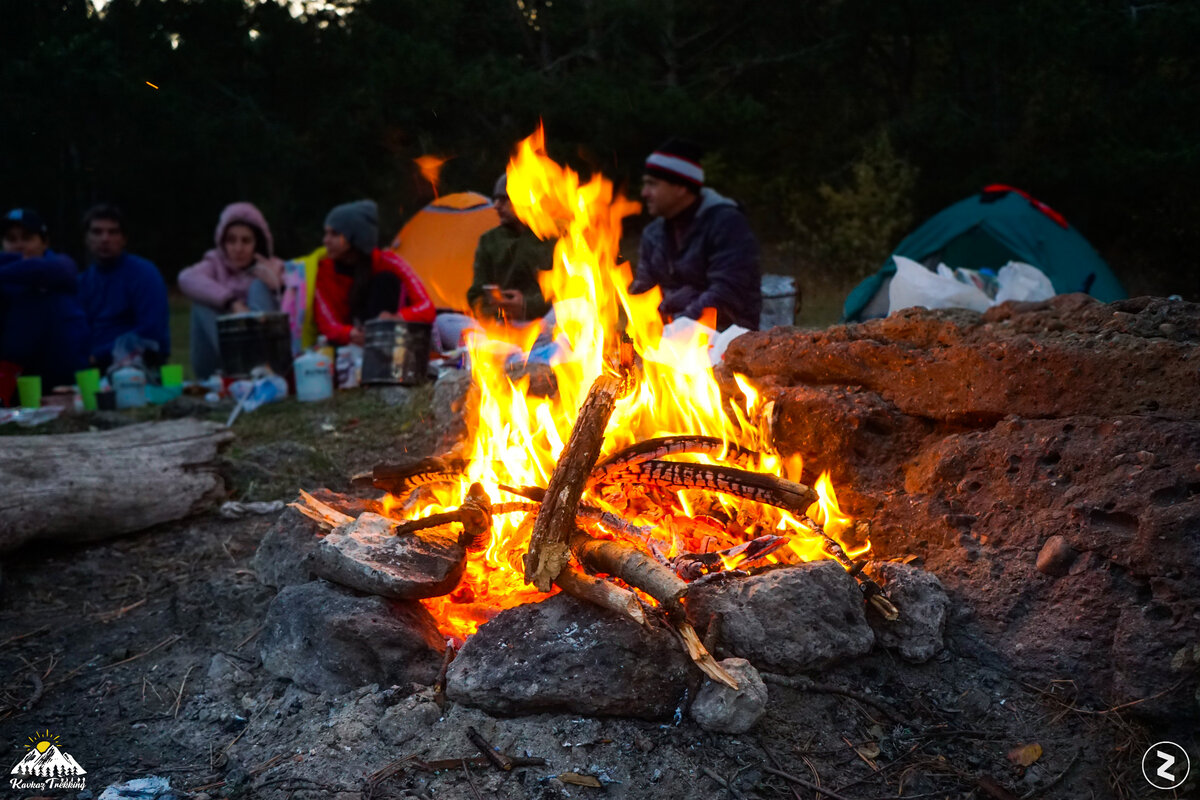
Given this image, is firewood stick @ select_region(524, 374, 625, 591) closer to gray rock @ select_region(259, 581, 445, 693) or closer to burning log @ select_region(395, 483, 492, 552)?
burning log @ select_region(395, 483, 492, 552)

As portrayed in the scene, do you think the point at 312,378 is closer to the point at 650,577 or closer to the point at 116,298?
the point at 116,298

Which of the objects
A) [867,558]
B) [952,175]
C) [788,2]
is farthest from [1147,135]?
[867,558]

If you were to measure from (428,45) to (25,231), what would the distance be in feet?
21.8

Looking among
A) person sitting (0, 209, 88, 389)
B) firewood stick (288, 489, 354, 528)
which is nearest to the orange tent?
person sitting (0, 209, 88, 389)

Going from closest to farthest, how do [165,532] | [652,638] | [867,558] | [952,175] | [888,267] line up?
[652,638] < [867,558] < [165,532] < [888,267] < [952,175]

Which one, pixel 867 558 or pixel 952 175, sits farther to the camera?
pixel 952 175

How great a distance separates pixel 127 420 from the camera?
726 centimetres

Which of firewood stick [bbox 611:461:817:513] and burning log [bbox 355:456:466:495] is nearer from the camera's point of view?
firewood stick [bbox 611:461:817:513]

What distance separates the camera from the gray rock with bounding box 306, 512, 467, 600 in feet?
9.39

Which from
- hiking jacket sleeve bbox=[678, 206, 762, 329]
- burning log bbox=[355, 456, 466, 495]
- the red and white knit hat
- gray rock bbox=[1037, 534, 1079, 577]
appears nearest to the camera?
gray rock bbox=[1037, 534, 1079, 577]

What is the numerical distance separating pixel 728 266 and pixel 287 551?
371cm

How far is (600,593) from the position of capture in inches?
101

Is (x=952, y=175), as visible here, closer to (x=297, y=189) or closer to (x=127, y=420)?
(x=297, y=189)

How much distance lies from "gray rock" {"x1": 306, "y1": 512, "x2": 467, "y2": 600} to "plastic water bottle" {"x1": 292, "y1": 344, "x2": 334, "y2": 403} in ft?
16.7
